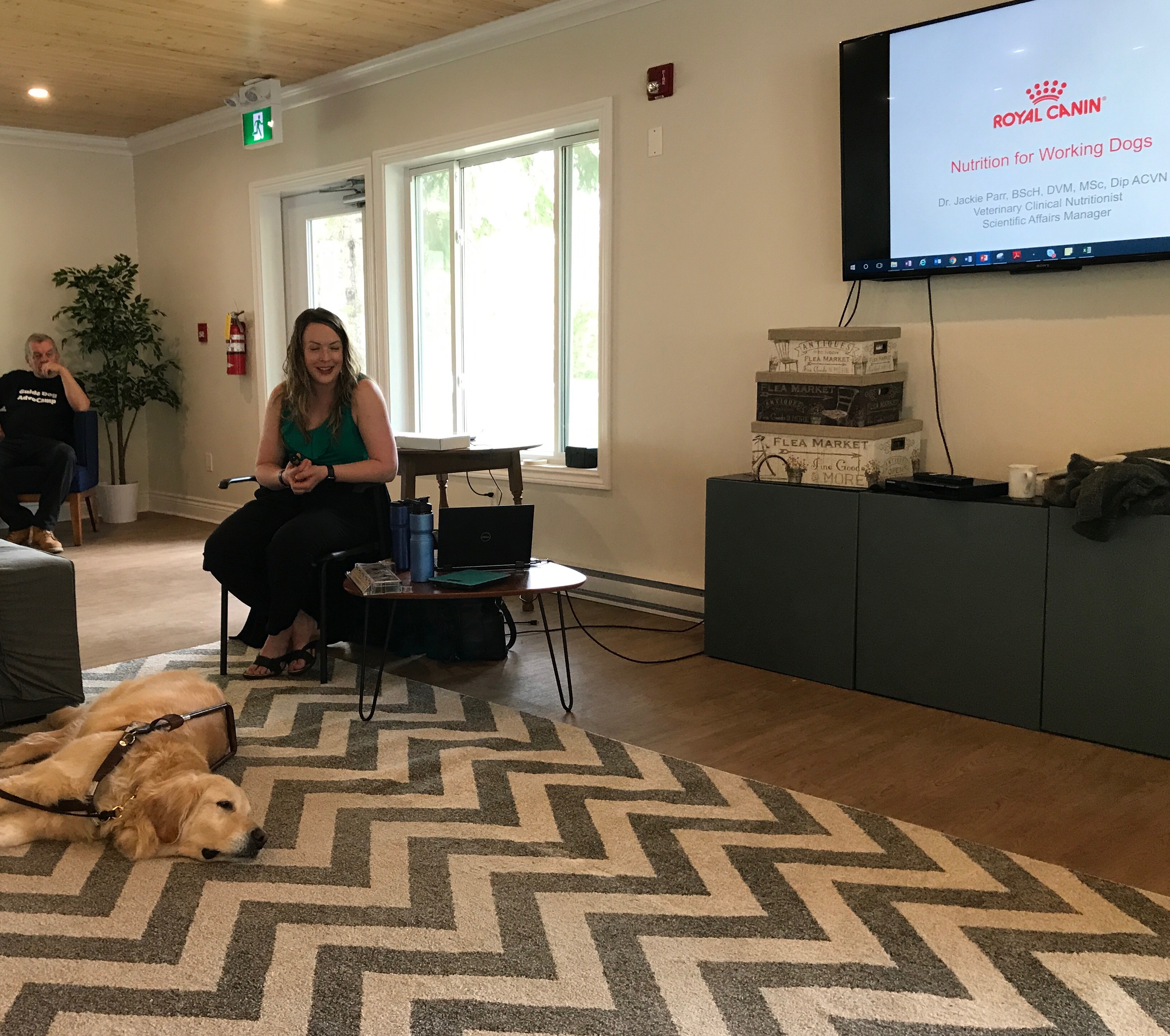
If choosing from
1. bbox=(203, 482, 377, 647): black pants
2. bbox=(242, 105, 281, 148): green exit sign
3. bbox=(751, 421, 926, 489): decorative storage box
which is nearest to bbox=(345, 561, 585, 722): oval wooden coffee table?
bbox=(203, 482, 377, 647): black pants

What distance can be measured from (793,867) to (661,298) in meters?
2.56

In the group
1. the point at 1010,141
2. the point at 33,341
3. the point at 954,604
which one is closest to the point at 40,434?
the point at 33,341

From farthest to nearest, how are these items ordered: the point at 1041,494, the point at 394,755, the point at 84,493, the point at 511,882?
the point at 84,493, the point at 1041,494, the point at 394,755, the point at 511,882

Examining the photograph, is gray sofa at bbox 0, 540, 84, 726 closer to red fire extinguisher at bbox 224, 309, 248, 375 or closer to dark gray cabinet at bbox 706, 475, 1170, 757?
dark gray cabinet at bbox 706, 475, 1170, 757

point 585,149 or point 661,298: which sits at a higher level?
point 585,149

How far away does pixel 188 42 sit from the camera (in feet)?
15.7

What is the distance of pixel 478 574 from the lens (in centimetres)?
301

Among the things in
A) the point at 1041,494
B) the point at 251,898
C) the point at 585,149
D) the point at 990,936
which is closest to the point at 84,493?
the point at 585,149

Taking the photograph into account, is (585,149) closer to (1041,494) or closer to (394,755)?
(1041,494)

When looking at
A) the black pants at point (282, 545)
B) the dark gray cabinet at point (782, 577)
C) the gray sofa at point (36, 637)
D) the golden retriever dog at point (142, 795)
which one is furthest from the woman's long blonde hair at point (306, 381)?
the golden retriever dog at point (142, 795)

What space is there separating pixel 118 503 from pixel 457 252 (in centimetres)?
305

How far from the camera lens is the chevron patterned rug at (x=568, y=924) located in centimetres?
162

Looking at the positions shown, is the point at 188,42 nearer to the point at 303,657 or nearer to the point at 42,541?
the point at 42,541

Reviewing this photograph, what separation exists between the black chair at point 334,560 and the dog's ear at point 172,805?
3.65ft
